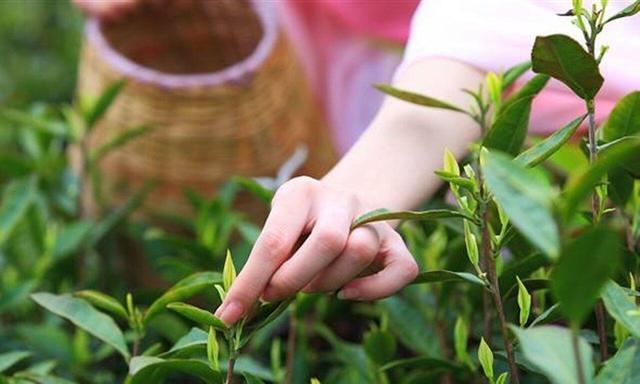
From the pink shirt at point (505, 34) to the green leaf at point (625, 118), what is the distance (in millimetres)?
121

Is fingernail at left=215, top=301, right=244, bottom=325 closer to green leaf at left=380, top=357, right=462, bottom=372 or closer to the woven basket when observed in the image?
green leaf at left=380, top=357, right=462, bottom=372

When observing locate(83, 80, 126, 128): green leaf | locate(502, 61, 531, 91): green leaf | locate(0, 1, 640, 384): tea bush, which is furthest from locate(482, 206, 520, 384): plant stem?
locate(83, 80, 126, 128): green leaf

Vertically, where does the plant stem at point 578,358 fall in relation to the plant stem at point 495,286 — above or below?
above

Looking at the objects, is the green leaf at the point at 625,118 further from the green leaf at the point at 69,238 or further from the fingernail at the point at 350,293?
the green leaf at the point at 69,238

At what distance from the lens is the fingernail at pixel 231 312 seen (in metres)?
0.73

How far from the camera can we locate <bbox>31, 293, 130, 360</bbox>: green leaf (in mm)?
821

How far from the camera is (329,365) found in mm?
1274

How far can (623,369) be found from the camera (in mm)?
590

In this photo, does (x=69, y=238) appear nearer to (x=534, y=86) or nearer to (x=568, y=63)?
(x=534, y=86)

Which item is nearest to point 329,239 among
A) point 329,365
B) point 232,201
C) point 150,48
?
point 329,365

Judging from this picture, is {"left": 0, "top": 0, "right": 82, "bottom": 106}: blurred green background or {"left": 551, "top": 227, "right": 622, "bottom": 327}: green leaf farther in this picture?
{"left": 0, "top": 0, "right": 82, "bottom": 106}: blurred green background

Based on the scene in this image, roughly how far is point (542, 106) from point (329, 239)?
1.46 feet

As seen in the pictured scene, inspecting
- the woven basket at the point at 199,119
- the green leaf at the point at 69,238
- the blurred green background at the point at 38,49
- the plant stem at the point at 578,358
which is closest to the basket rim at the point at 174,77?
the woven basket at the point at 199,119

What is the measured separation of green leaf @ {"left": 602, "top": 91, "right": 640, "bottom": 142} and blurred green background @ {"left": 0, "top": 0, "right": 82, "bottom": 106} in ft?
4.62
